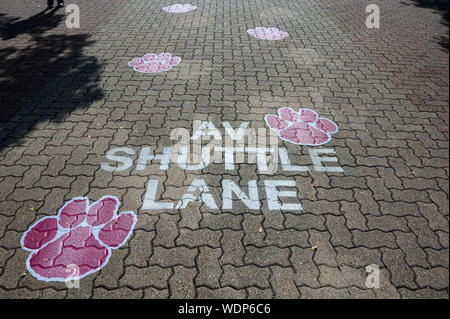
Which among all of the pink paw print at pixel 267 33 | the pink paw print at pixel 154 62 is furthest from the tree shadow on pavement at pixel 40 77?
the pink paw print at pixel 267 33

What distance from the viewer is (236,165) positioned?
3.87 meters

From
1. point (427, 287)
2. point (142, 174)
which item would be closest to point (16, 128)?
point (142, 174)

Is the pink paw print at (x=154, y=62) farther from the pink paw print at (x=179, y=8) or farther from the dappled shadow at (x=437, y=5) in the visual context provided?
the dappled shadow at (x=437, y=5)

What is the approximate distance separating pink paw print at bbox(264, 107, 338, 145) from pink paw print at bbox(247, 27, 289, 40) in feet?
11.3

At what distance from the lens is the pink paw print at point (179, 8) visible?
934 centimetres

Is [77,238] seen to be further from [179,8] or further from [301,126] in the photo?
[179,8]

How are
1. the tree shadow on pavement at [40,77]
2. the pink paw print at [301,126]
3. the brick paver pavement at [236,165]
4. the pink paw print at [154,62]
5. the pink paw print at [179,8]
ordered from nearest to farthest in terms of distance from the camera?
1. the brick paver pavement at [236,165]
2. the pink paw print at [301,126]
3. the tree shadow on pavement at [40,77]
4. the pink paw print at [154,62]
5. the pink paw print at [179,8]

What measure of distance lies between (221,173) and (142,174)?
38.3 inches

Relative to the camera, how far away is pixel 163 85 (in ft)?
18.1

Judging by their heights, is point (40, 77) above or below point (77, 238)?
above

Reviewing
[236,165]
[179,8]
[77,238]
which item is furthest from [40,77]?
[179,8]

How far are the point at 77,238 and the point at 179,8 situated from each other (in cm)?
862

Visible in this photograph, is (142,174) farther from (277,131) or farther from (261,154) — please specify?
(277,131)

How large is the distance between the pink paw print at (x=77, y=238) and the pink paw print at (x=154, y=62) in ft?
11.4
